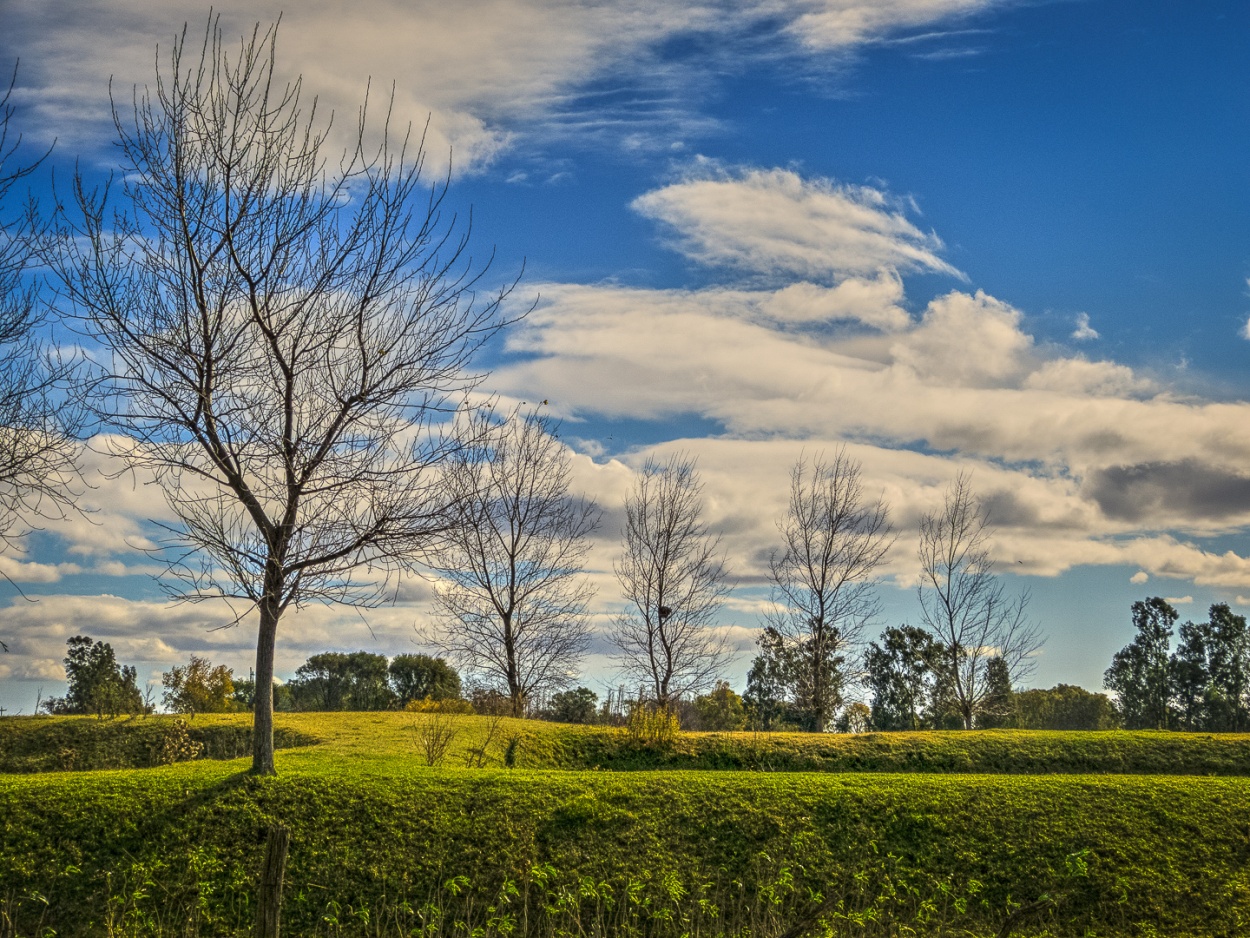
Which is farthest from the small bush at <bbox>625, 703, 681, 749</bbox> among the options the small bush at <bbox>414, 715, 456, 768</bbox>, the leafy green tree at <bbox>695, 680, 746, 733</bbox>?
the leafy green tree at <bbox>695, 680, 746, 733</bbox>

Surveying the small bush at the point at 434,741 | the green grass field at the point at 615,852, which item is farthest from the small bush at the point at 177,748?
the green grass field at the point at 615,852

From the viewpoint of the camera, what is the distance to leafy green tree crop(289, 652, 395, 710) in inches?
1678

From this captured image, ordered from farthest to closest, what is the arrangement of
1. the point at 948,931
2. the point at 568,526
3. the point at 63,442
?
the point at 568,526 < the point at 63,442 < the point at 948,931

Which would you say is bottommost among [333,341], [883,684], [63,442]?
[883,684]

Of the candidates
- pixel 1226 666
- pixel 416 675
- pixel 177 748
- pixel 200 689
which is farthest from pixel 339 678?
pixel 1226 666

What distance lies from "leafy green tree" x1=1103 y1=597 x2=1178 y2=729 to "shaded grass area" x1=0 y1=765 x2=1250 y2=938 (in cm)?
2679

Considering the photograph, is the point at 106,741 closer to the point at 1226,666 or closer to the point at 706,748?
the point at 706,748

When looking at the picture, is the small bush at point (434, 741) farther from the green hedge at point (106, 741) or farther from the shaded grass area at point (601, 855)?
the shaded grass area at point (601, 855)

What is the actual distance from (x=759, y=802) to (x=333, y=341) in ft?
21.8

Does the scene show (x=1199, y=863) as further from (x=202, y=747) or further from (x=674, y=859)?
(x=202, y=747)

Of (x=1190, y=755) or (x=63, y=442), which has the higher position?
(x=63, y=442)

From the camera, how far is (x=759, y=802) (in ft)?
31.7

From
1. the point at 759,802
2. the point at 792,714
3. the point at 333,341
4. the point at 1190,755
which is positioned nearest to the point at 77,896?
the point at 333,341

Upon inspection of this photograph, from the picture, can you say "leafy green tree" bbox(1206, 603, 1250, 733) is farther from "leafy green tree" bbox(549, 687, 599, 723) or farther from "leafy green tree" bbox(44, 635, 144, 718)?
"leafy green tree" bbox(44, 635, 144, 718)
